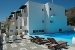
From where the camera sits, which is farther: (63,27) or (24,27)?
(63,27)

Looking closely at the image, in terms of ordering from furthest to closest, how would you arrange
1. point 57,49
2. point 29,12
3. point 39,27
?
point 39,27
point 29,12
point 57,49

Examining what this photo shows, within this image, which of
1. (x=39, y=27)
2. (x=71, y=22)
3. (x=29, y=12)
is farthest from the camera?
(x=71, y=22)

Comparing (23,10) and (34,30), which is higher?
(23,10)

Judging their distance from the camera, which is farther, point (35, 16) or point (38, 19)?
point (38, 19)

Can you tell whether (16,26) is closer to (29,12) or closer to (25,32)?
(25,32)

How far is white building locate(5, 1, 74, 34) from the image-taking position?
85.0 ft

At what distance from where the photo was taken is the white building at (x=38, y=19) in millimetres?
25922

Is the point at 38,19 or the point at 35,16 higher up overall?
the point at 35,16

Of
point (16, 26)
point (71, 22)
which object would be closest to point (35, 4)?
point (16, 26)

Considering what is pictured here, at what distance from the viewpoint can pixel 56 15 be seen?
2939cm

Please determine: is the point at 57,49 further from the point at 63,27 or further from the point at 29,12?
the point at 63,27

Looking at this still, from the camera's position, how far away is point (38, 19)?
27172 millimetres

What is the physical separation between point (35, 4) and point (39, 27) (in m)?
6.97

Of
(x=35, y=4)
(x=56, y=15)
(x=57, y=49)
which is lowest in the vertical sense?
(x=57, y=49)
